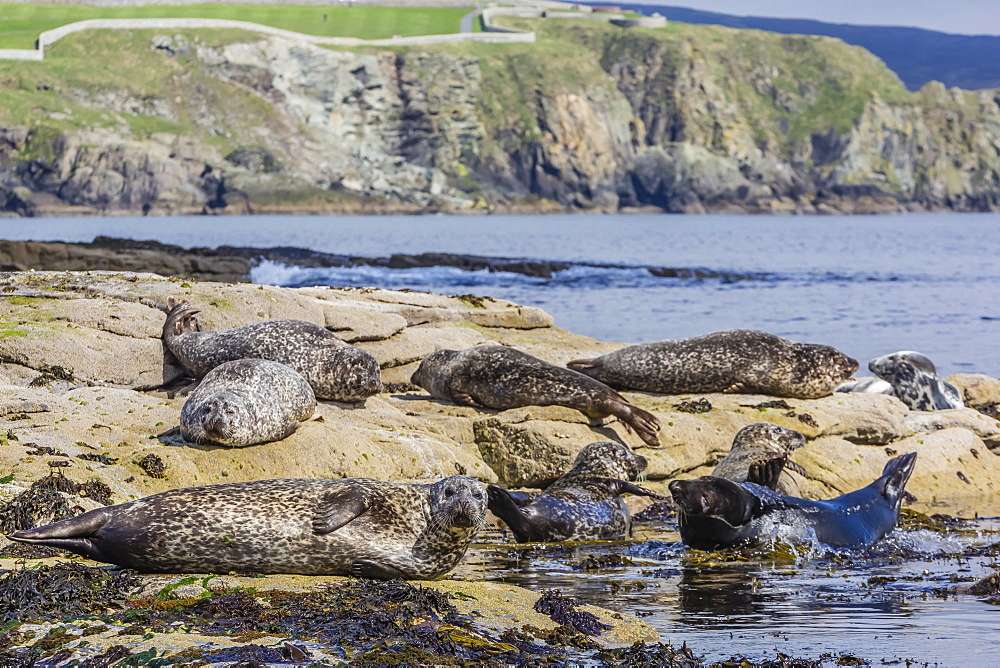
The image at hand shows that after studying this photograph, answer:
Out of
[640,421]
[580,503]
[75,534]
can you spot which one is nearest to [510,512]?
[580,503]

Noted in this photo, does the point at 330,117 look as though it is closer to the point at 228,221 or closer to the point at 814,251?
the point at 228,221

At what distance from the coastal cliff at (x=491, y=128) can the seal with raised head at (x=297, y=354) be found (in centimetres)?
11652

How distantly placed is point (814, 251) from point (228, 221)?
192 ft

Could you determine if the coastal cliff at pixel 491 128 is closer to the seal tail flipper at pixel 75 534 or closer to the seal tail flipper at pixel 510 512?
the seal tail flipper at pixel 510 512

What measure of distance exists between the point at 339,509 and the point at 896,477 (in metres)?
4.92

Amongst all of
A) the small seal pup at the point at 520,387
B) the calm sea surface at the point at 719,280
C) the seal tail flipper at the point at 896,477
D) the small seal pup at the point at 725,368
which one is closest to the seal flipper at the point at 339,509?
the seal tail flipper at the point at 896,477

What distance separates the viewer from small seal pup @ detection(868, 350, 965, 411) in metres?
14.6

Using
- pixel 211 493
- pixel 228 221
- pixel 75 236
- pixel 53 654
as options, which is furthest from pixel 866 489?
pixel 228 221

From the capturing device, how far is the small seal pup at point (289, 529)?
6414 mm

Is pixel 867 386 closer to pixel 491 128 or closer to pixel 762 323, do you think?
pixel 762 323

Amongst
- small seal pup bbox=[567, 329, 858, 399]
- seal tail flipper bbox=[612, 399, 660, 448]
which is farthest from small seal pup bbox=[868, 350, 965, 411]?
seal tail flipper bbox=[612, 399, 660, 448]

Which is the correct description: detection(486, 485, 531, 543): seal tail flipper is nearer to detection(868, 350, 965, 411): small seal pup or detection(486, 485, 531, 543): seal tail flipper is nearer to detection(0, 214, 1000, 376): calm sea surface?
detection(868, 350, 965, 411): small seal pup

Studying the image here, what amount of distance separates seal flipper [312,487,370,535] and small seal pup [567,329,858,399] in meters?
6.17

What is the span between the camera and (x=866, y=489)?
9266 mm
